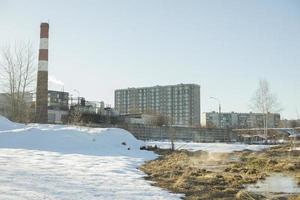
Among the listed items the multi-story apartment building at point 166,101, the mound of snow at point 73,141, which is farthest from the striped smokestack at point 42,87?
the multi-story apartment building at point 166,101

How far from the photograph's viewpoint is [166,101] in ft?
477

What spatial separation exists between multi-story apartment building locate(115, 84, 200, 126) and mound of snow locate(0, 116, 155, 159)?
102 meters

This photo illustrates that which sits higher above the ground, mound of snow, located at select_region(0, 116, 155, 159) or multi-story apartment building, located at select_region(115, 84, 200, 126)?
multi-story apartment building, located at select_region(115, 84, 200, 126)

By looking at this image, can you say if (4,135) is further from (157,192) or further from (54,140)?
(157,192)

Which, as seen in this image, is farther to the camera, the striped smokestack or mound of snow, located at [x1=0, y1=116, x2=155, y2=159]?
the striped smokestack

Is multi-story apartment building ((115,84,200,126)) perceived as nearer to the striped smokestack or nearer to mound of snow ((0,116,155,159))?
the striped smokestack

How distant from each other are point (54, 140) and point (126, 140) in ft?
19.5

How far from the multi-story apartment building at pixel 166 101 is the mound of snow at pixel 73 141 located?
102 meters

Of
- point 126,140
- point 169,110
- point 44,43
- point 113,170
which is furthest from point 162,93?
point 113,170

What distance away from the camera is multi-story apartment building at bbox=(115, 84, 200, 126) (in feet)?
→ 457

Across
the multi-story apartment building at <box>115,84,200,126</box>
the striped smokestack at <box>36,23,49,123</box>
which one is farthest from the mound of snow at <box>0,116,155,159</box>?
the multi-story apartment building at <box>115,84,200,126</box>

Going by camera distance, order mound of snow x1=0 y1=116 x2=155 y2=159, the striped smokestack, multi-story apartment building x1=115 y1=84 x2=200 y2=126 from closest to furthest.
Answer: mound of snow x1=0 y1=116 x2=155 y2=159, the striped smokestack, multi-story apartment building x1=115 y1=84 x2=200 y2=126

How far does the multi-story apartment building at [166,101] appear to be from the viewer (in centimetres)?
13925

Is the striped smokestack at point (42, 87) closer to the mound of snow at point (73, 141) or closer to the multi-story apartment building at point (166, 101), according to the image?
the mound of snow at point (73, 141)
